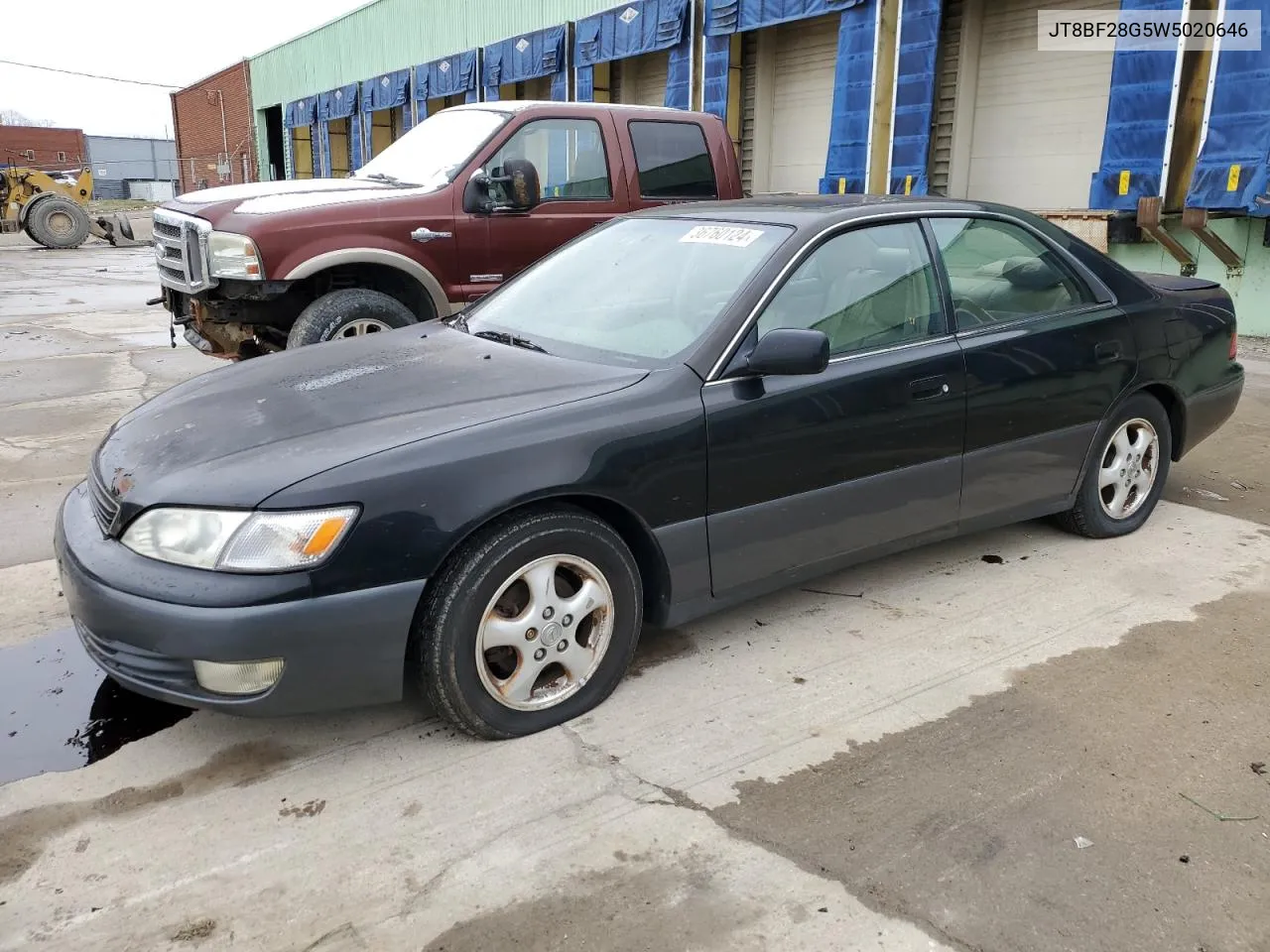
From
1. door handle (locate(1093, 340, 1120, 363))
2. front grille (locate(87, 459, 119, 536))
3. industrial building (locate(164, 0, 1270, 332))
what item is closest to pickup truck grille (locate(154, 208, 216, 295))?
front grille (locate(87, 459, 119, 536))

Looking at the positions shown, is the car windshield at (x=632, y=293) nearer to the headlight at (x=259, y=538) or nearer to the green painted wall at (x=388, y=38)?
the headlight at (x=259, y=538)

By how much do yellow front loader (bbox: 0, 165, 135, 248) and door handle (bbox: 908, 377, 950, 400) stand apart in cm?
2783

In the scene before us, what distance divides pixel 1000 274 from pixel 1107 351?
1.94 ft

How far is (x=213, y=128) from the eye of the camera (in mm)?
43500

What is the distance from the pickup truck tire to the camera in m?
6.15

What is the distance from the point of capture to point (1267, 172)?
9219 millimetres

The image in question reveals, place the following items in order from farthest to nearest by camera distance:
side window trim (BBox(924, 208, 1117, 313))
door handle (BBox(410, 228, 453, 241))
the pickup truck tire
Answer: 1. door handle (BBox(410, 228, 453, 241))
2. the pickup truck tire
3. side window trim (BBox(924, 208, 1117, 313))

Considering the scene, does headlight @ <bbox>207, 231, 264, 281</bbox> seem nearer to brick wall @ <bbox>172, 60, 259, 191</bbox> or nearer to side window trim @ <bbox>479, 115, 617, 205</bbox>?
side window trim @ <bbox>479, 115, 617, 205</bbox>

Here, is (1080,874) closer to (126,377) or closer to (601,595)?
(601,595)

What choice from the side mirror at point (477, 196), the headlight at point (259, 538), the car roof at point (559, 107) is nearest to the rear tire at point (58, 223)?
the car roof at point (559, 107)

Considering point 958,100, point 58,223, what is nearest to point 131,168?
point 58,223

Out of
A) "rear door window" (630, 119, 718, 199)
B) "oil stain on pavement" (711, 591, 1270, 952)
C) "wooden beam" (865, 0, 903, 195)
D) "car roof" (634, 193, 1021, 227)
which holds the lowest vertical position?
"oil stain on pavement" (711, 591, 1270, 952)

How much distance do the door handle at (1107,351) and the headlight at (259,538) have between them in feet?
10.3

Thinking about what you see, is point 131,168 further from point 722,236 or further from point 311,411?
point 311,411
